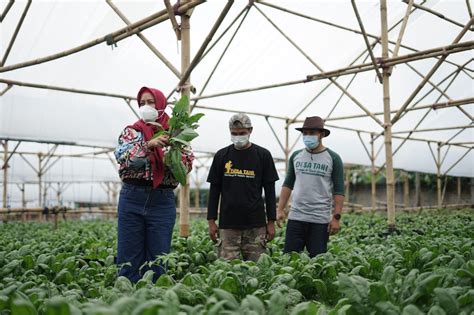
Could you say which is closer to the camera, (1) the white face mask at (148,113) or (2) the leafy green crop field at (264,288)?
(2) the leafy green crop field at (264,288)

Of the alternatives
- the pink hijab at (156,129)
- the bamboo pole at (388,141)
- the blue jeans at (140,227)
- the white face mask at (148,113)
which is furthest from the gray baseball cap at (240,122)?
the bamboo pole at (388,141)

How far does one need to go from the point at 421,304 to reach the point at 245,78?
9.50m

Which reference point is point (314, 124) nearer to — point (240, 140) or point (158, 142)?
point (240, 140)

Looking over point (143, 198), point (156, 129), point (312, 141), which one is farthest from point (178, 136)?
point (312, 141)

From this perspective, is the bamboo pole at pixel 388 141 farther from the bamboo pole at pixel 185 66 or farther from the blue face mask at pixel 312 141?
the bamboo pole at pixel 185 66

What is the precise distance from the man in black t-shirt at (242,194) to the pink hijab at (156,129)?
68 cm

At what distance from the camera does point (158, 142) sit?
361 cm

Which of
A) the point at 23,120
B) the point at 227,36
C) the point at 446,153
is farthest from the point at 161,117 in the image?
the point at 446,153

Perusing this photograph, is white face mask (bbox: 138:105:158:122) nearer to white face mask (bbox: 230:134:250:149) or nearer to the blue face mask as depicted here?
white face mask (bbox: 230:134:250:149)

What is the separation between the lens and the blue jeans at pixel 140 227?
372cm

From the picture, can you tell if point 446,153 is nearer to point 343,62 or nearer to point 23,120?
point 343,62

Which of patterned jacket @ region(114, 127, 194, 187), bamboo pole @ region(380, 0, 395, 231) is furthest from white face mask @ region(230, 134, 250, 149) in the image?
bamboo pole @ region(380, 0, 395, 231)

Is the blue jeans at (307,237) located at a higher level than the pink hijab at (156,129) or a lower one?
lower

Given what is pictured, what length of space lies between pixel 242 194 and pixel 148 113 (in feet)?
3.87
